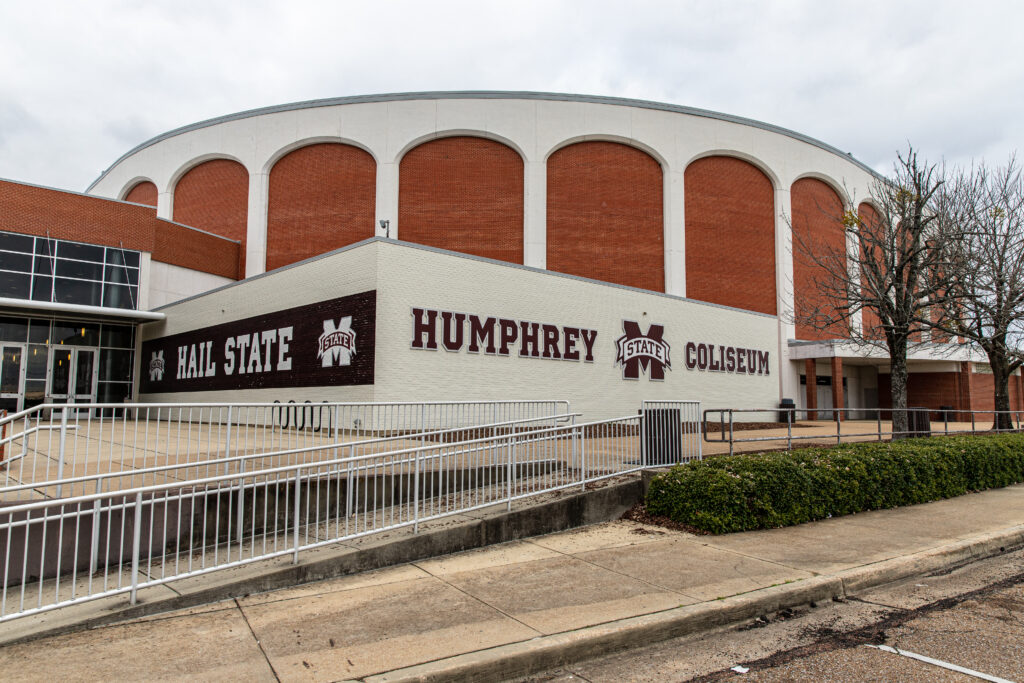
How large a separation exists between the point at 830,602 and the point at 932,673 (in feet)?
5.65

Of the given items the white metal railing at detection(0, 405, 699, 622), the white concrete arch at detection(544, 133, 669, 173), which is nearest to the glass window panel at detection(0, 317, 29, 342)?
the white metal railing at detection(0, 405, 699, 622)

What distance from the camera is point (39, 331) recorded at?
2542 cm

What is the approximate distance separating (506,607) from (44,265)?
2759 cm

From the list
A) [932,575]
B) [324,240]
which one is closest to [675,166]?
[324,240]

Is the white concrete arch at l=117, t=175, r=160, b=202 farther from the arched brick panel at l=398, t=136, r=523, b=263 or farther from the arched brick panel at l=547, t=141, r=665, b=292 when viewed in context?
the arched brick panel at l=547, t=141, r=665, b=292

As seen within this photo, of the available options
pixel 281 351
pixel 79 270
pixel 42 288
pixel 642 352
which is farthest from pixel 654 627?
pixel 79 270

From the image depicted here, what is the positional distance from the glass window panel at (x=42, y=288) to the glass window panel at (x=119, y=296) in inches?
73.6

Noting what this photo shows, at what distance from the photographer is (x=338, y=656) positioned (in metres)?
4.69

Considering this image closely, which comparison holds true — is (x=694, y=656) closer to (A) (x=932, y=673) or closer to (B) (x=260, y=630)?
(A) (x=932, y=673)

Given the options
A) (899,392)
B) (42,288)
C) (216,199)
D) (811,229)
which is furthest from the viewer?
(811,229)

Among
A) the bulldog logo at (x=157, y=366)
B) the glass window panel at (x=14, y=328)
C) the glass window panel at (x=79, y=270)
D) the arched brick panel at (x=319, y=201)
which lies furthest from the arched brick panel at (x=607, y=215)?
the glass window panel at (x=14, y=328)

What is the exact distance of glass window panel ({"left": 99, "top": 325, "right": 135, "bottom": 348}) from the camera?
27125mm

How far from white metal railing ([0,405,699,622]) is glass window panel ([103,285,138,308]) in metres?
21.4

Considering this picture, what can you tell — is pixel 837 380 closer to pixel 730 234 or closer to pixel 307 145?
A: pixel 730 234
